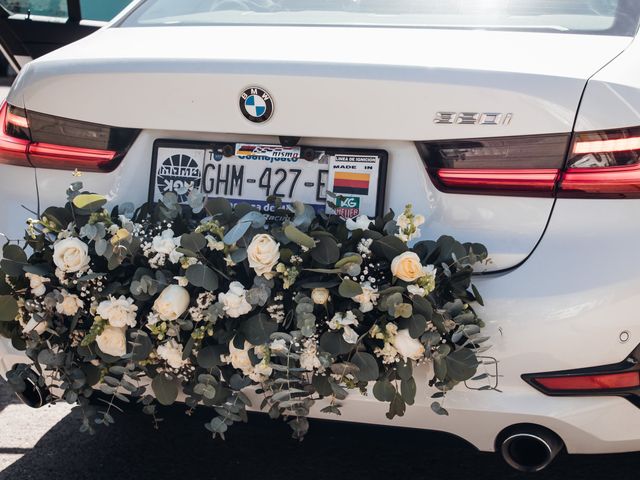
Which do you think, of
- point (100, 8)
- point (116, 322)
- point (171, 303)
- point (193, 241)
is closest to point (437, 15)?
point (193, 241)

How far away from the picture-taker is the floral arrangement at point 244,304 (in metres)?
2.07

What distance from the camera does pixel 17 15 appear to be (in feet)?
16.5

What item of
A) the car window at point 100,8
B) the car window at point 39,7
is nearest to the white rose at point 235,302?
the car window at point 39,7

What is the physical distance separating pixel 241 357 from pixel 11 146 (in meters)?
1.01

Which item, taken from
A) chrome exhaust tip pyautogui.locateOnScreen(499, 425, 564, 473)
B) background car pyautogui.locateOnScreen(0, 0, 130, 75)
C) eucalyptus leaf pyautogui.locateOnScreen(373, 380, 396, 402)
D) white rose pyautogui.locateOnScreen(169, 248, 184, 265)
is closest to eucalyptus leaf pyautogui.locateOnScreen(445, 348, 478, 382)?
eucalyptus leaf pyautogui.locateOnScreen(373, 380, 396, 402)

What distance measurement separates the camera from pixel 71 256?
2162 millimetres

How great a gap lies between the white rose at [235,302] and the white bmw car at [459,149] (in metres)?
0.35

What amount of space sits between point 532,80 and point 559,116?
0.11 metres

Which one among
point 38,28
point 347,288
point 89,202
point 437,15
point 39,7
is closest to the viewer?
point 347,288

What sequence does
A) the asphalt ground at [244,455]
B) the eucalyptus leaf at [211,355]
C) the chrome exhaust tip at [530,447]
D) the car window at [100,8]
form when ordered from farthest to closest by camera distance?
1. the car window at [100,8]
2. the asphalt ground at [244,455]
3. the chrome exhaust tip at [530,447]
4. the eucalyptus leaf at [211,355]

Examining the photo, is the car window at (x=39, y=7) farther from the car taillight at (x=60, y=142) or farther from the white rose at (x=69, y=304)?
the white rose at (x=69, y=304)

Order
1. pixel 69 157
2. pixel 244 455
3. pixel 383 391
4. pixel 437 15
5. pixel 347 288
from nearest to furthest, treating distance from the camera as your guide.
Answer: pixel 347 288
pixel 383 391
pixel 69 157
pixel 437 15
pixel 244 455

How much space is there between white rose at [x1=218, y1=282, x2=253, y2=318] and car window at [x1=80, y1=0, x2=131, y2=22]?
369cm

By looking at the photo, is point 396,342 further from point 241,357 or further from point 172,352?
point 172,352
